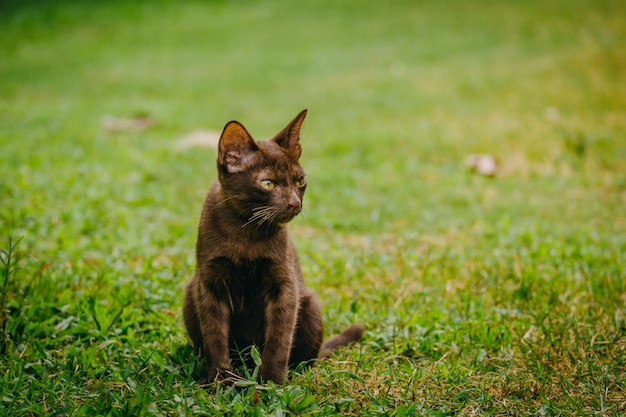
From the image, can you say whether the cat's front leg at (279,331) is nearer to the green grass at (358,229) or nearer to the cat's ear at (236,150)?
the green grass at (358,229)

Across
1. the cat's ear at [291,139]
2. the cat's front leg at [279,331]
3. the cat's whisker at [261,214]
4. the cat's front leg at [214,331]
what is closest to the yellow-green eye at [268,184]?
the cat's whisker at [261,214]

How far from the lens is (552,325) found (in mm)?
4145

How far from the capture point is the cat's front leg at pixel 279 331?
339 cm

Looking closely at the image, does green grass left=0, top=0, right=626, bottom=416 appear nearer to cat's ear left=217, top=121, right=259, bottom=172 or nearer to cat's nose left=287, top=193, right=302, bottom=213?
cat's nose left=287, top=193, right=302, bottom=213

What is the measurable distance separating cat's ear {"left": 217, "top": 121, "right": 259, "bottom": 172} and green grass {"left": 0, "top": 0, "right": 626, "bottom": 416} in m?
1.15

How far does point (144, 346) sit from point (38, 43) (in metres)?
19.4

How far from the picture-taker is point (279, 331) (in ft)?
11.3

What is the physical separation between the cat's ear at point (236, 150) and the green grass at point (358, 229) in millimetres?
1153

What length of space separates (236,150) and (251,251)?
57 centimetres

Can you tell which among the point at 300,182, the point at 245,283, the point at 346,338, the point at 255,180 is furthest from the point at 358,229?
the point at 255,180

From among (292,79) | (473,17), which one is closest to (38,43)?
(292,79)

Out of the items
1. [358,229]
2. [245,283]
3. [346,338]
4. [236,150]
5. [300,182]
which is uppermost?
[236,150]

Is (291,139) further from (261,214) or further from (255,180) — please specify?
(261,214)

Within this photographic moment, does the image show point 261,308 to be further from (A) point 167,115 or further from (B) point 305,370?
(A) point 167,115
